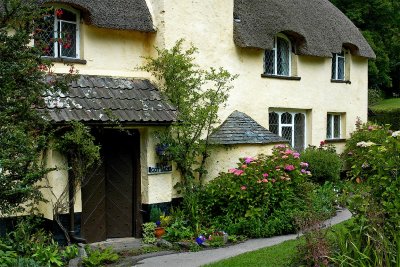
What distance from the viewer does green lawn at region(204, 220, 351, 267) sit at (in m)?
9.02

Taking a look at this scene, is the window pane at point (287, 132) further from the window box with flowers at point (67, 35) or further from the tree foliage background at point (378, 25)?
the tree foliage background at point (378, 25)

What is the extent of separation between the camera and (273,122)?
16.6 meters

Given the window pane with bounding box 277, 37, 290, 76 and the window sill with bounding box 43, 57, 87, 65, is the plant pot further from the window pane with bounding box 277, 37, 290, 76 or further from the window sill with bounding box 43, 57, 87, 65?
the window pane with bounding box 277, 37, 290, 76

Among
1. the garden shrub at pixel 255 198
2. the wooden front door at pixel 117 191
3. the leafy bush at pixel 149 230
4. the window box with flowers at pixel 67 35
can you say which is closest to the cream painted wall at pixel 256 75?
the window box with flowers at pixel 67 35

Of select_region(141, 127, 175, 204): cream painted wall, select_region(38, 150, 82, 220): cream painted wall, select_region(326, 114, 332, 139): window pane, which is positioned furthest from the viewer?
select_region(326, 114, 332, 139): window pane

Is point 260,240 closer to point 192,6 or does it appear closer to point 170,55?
point 170,55

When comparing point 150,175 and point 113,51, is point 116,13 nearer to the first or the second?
point 113,51

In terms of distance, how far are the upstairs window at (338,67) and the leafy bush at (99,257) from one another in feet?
38.0

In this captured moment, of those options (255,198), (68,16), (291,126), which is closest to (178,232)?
(255,198)

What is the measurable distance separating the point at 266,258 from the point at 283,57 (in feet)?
28.6

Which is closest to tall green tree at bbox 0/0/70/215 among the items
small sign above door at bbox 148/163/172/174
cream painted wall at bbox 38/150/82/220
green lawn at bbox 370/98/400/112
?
cream painted wall at bbox 38/150/82/220

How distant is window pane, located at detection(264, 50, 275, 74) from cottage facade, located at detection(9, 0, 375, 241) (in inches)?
1.2

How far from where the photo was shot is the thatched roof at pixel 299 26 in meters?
14.9

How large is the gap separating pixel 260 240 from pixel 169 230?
1910mm
